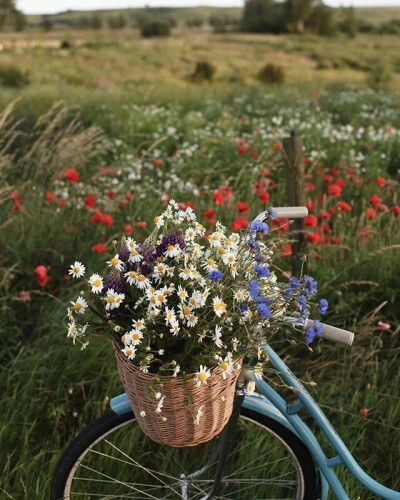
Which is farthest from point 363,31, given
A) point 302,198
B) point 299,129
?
point 302,198

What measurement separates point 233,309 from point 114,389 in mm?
1510

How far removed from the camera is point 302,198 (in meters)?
3.94

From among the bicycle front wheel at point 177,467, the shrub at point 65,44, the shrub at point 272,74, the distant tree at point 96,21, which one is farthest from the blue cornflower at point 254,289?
the distant tree at point 96,21

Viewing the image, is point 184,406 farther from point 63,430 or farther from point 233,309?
point 63,430

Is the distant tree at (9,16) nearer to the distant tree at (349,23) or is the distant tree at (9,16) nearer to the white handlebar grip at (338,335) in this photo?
the distant tree at (349,23)

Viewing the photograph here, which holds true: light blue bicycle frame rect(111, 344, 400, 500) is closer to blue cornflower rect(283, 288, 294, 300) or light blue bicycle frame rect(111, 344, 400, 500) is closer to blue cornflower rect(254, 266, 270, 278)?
blue cornflower rect(283, 288, 294, 300)

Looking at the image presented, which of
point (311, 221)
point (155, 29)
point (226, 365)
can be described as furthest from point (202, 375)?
point (155, 29)

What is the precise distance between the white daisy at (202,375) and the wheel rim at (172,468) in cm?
96

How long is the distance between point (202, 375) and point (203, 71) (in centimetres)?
2251

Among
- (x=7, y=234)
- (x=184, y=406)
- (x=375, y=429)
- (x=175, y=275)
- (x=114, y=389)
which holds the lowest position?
(x=375, y=429)

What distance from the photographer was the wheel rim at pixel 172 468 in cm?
256

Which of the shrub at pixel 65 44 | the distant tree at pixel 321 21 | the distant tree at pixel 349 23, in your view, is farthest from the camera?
the distant tree at pixel 349 23

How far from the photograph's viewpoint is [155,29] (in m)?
43.9

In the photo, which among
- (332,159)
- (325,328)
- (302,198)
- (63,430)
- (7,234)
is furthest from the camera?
(332,159)
